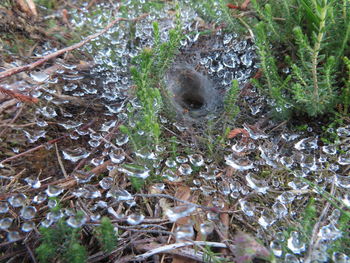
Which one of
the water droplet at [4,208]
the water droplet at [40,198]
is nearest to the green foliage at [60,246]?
the water droplet at [40,198]

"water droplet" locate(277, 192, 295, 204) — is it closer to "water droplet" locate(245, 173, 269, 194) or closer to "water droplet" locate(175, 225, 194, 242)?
"water droplet" locate(245, 173, 269, 194)

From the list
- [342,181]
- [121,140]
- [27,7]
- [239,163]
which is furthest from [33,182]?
[342,181]

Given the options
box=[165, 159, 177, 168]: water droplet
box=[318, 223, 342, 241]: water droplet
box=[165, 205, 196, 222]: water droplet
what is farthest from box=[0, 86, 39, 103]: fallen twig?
box=[318, 223, 342, 241]: water droplet

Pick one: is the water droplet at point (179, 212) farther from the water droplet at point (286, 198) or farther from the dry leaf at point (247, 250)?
the water droplet at point (286, 198)

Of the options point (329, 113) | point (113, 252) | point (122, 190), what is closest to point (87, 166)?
point (122, 190)

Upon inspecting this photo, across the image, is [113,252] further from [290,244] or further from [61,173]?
[290,244]

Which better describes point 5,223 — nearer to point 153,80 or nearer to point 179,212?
point 179,212

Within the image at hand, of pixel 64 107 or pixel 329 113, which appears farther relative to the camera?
pixel 64 107
